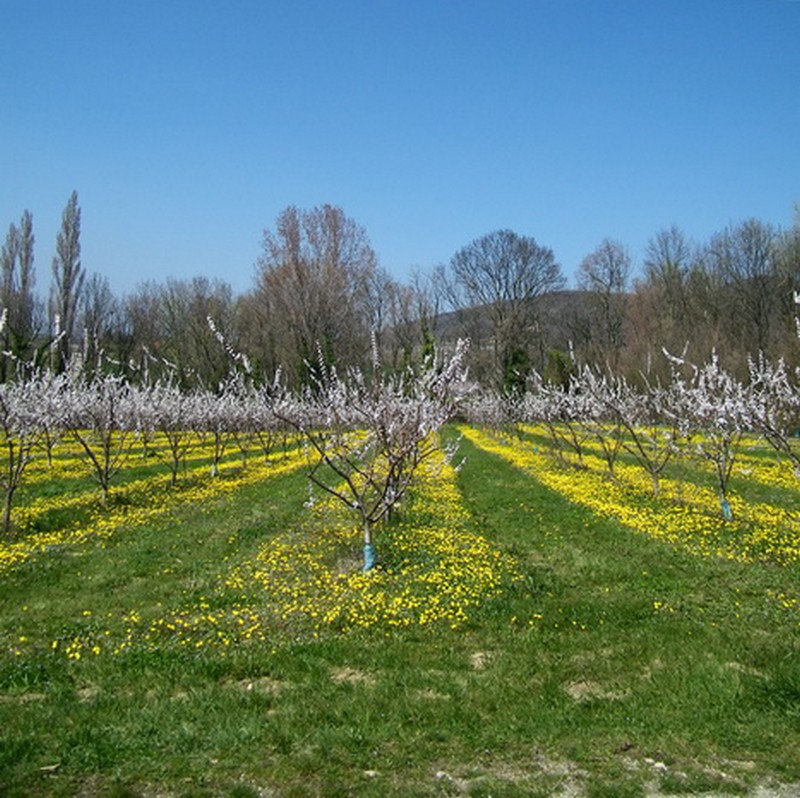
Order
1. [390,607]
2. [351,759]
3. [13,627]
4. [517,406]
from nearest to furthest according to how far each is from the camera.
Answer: [351,759]
[13,627]
[390,607]
[517,406]

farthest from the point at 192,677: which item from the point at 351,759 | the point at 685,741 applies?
the point at 685,741

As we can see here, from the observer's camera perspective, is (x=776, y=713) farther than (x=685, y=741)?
Yes

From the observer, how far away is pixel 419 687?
7.39m

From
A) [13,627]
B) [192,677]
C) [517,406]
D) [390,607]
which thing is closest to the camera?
[192,677]

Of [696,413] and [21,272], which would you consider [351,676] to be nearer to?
[696,413]

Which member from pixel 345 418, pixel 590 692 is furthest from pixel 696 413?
pixel 590 692

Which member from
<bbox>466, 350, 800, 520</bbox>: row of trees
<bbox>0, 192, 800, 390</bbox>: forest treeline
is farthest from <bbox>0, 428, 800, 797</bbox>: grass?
<bbox>0, 192, 800, 390</bbox>: forest treeline

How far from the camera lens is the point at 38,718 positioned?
6.64m

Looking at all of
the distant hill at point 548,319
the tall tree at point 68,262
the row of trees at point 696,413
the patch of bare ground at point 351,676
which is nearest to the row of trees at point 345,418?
the patch of bare ground at point 351,676

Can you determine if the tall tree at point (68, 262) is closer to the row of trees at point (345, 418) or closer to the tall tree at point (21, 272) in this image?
the tall tree at point (21, 272)

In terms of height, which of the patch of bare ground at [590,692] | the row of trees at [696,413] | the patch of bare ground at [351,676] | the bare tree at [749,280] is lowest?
the patch of bare ground at [590,692]

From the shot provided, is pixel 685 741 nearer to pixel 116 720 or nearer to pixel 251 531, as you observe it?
pixel 116 720

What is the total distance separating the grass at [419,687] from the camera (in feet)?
18.5

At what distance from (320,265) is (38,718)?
61.2 metres
